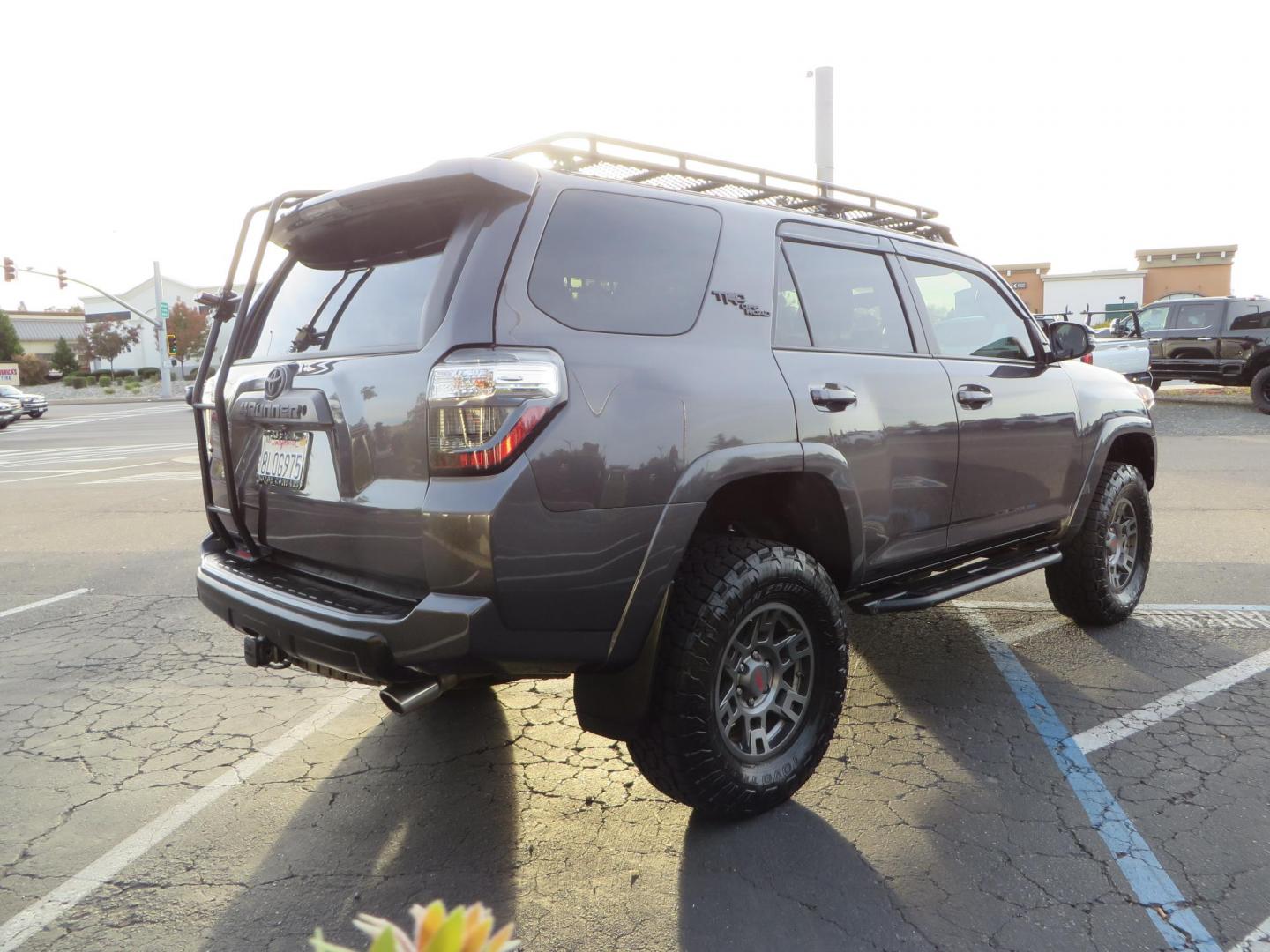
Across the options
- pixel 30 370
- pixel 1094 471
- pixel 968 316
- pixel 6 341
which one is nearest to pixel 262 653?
pixel 968 316

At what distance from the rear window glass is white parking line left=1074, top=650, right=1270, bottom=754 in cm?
275

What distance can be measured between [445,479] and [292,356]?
0.97 m

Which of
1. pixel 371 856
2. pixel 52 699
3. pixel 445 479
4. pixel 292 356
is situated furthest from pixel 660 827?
pixel 52 699

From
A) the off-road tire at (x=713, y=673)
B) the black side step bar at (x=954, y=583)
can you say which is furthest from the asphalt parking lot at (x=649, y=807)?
the black side step bar at (x=954, y=583)

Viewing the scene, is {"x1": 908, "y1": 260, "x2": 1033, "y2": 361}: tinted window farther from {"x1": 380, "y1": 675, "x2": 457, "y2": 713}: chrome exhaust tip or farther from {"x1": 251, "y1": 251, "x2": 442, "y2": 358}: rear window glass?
{"x1": 380, "y1": 675, "x2": 457, "y2": 713}: chrome exhaust tip

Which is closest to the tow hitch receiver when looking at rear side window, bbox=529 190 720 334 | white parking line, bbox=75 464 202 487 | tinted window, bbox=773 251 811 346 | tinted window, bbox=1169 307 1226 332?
rear side window, bbox=529 190 720 334

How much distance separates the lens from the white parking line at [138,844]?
2.46 m

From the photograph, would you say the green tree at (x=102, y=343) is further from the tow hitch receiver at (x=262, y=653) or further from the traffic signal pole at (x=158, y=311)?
the tow hitch receiver at (x=262, y=653)

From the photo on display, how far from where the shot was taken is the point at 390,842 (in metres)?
A: 2.79

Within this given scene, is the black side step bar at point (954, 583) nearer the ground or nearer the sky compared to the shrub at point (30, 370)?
nearer the ground

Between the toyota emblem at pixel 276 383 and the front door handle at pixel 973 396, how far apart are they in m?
2.48

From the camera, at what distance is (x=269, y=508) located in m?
2.93

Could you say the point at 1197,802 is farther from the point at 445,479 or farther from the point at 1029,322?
the point at 445,479

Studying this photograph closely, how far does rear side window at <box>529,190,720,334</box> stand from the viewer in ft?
8.31
